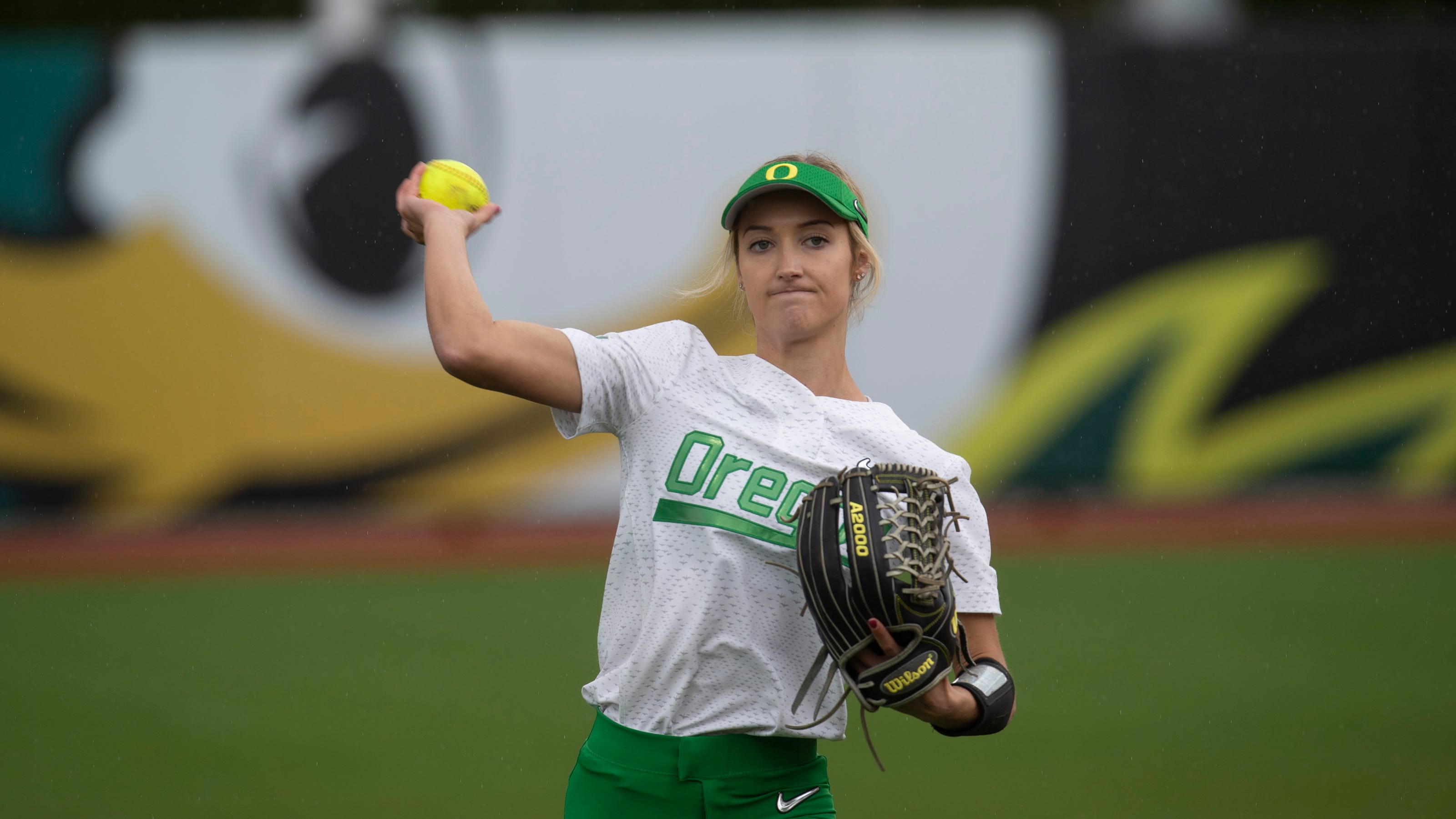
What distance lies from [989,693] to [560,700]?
15.7 feet

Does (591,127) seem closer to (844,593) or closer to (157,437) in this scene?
(157,437)

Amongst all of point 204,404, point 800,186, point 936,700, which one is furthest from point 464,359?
point 204,404

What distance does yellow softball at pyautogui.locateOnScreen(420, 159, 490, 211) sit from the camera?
249 cm

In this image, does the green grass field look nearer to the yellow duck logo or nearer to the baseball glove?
the yellow duck logo

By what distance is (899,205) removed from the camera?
12383 mm

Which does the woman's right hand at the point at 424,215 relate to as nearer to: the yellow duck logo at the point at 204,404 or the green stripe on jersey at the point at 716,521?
the green stripe on jersey at the point at 716,521

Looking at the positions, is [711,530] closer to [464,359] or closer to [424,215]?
[464,359]

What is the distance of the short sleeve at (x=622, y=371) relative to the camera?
239cm

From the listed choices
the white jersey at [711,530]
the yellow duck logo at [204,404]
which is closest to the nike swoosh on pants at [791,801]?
the white jersey at [711,530]

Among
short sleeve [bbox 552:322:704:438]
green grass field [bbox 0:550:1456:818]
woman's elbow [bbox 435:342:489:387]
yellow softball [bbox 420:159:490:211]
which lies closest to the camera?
woman's elbow [bbox 435:342:489:387]

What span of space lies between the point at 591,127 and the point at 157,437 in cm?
503

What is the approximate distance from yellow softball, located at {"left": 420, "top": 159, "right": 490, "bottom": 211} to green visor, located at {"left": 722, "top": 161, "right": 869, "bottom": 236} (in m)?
0.52

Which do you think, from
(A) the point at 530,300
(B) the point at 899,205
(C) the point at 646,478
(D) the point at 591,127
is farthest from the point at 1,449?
(C) the point at 646,478

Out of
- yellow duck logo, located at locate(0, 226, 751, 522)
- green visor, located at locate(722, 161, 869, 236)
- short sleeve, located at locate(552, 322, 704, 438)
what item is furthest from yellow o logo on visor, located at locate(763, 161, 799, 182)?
yellow duck logo, located at locate(0, 226, 751, 522)
